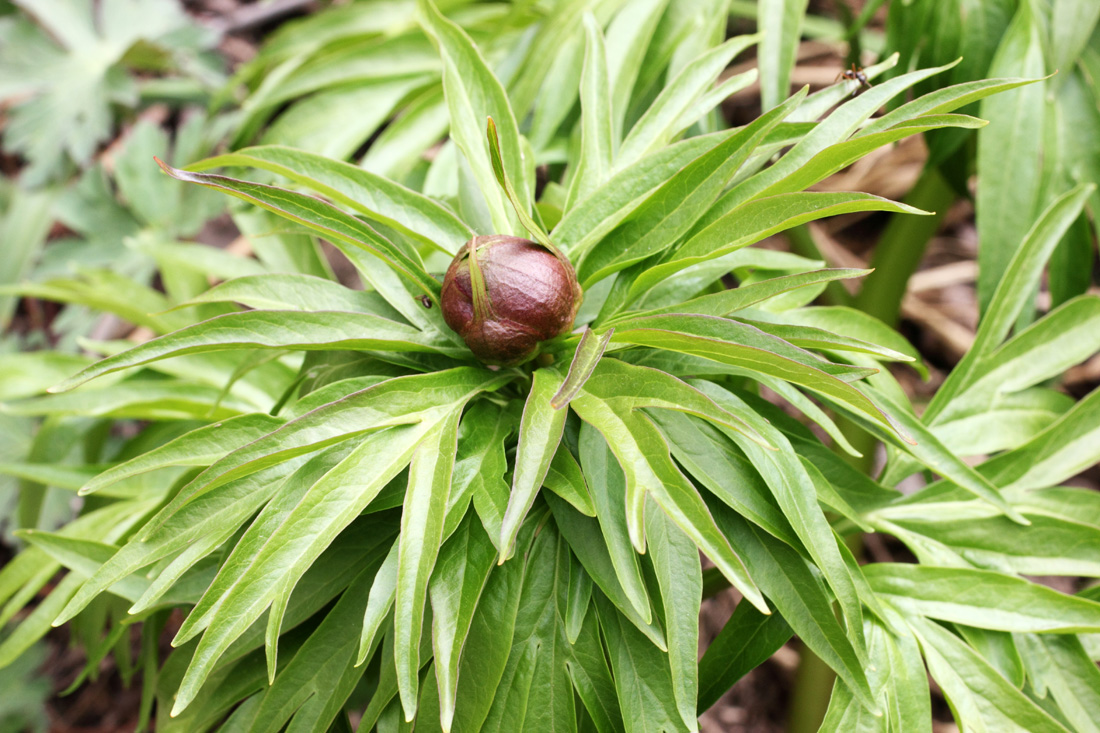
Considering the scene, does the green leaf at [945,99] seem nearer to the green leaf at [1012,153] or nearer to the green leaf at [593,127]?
the green leaf at [593,127]

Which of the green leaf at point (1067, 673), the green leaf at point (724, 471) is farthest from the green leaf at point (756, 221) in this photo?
the green leaf at point (1067, 673)

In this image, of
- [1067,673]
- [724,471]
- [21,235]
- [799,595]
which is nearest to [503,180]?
[724,471]

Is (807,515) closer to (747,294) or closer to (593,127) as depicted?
(747,294)

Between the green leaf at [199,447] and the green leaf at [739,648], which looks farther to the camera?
the green leaf at [739,648]

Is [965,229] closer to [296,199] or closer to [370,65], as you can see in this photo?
[370,65]

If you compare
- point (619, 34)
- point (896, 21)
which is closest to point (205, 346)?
point (619, 34)

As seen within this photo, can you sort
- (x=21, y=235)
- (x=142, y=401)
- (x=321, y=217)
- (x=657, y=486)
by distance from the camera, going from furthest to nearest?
(x=21, y=235) < (x=142, y=401) < (x=321, y=217) < (x=657, y=486)

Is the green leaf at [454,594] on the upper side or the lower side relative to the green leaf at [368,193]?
lower
